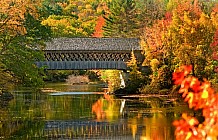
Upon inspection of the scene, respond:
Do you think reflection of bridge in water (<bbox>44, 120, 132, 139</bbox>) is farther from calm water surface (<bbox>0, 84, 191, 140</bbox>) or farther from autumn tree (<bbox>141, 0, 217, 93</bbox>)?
autumn tree (<bbox>141, 0, 217, 93</bbox>)

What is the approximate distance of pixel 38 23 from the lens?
27.6 meters

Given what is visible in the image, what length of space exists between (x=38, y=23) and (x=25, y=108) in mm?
4451

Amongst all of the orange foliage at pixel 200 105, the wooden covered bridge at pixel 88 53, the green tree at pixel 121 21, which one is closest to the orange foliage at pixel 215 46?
the wooden covered bridge at pixel 88 53

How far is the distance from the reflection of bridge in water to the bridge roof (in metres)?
17.9

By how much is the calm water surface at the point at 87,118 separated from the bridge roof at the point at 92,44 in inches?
288

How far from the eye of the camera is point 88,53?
40.7 m

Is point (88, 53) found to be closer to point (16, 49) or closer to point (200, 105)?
point (16, 49)

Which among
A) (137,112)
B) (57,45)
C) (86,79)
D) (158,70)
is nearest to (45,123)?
(137,112)

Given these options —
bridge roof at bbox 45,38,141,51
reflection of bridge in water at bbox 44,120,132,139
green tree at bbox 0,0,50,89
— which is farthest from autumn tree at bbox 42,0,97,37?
reflection of bridge in water at bbox 44,120,132,139

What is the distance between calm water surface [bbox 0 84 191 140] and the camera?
63.3 feet

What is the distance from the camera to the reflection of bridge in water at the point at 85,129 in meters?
19.1

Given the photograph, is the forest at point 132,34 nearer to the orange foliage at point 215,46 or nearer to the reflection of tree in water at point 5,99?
the orange foliage at point 215,46

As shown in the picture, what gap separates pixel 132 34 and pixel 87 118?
139 ft

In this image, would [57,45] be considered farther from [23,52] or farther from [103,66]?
[23,52]
